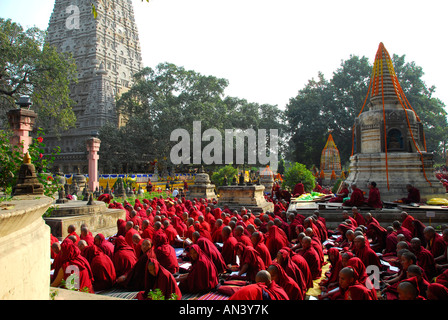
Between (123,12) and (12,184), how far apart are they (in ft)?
153

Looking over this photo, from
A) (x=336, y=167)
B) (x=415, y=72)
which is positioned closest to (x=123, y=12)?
(x=336, y=167)

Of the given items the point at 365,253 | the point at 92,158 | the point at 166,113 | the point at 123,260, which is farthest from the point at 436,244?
the point at 166,113

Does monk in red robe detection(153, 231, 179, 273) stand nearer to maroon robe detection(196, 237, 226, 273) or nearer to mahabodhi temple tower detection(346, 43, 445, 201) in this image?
maroon robe detection(196, 237, 226, 273)

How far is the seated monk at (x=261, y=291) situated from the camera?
343 cm

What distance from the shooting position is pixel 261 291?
353 cm

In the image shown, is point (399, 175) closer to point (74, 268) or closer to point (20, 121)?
point (74, 268)

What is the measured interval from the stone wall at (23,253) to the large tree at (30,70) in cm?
2100

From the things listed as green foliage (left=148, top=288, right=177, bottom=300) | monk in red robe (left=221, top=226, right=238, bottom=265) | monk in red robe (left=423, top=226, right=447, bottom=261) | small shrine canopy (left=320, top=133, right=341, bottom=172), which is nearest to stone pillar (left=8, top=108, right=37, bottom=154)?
monk in red robe (left=221, top=226, right=238, bottom=265)

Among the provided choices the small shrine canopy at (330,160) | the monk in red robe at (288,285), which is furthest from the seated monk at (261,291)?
the small shrine canopy at (330,160)

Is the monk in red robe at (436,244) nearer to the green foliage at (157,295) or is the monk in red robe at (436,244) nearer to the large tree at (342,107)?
the green foliage at (157,295)

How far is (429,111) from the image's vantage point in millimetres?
37688

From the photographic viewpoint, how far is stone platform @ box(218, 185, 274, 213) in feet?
43.7

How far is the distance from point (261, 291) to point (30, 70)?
73.5ft

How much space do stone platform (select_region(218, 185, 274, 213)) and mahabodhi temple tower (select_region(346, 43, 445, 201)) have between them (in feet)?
13.0
